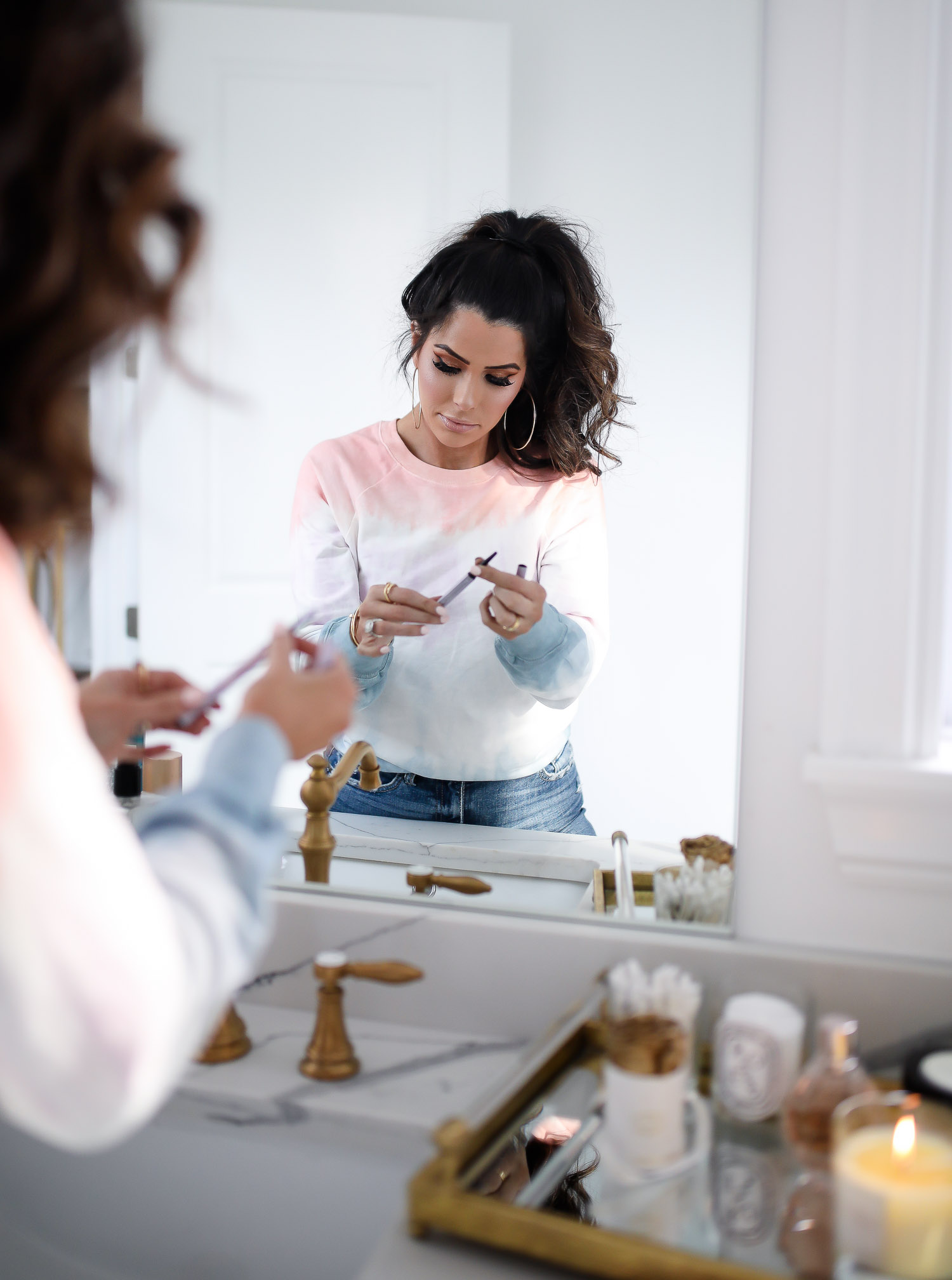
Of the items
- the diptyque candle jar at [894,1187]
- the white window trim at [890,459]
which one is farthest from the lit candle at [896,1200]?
the white window trim at [890,459]

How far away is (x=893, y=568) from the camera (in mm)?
788

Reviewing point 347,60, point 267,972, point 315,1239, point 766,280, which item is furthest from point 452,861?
point 347,60

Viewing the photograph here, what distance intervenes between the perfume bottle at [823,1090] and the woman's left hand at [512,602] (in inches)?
16.7

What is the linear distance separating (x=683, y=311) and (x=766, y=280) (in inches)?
3.5

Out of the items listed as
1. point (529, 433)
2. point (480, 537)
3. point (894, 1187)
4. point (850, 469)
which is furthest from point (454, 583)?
point (894, 1187)

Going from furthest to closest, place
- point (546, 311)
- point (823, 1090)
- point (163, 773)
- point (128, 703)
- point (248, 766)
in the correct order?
point (163, 773) < point (546, 311) < point (128, 703) < point (823, 1090) < point (248, 766)

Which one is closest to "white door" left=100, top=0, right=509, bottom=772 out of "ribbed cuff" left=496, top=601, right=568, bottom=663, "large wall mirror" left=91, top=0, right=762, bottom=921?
"large wall mirror" left=91, top=0, right=762, bottom=921

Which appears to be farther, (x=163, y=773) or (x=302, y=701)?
(x=163, y=773)

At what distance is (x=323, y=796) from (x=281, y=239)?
54cm

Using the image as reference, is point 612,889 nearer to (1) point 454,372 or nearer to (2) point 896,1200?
(2) point 896,1200

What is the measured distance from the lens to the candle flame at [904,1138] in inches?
24.3

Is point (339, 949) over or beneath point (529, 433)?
beneath

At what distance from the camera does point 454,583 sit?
0.97m

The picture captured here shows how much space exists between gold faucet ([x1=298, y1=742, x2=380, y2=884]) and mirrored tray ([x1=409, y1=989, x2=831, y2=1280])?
307mm
